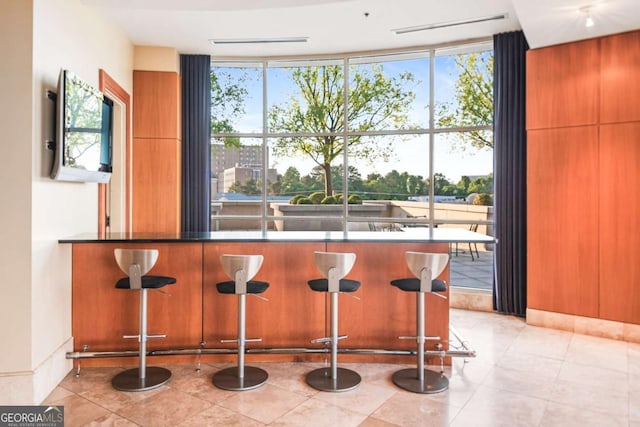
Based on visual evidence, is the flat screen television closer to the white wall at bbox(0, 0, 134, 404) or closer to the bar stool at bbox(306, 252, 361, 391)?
the white wall at bbox(0, 0, 134, 404)

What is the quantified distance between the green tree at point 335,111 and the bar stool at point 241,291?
3.02m

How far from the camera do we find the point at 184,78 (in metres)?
5.92

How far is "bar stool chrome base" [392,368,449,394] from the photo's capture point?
10.8 feet

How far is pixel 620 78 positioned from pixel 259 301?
4241 millimetres

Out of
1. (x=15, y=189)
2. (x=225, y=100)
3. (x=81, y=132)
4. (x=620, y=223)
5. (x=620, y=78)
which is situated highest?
(x=225, y=100)

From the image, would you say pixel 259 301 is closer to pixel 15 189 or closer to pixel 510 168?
pixel 15 189

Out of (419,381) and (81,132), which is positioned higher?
(81,132)

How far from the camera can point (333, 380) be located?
344cm

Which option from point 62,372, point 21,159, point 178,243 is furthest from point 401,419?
point 21,159

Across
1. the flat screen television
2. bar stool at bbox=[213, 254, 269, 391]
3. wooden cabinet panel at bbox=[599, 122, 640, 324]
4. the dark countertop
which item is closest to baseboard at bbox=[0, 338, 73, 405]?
the dark countertop

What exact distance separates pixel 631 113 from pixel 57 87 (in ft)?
17.3

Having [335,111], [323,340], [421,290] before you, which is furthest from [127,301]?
[335,111]

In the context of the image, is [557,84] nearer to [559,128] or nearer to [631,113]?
[559,128]

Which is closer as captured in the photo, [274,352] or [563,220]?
[274,352]
